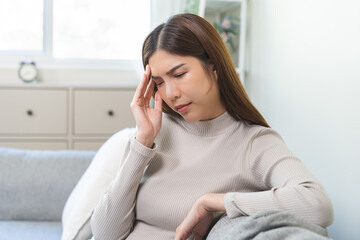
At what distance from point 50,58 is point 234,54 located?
5.01ft

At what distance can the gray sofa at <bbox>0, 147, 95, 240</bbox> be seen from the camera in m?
2.03

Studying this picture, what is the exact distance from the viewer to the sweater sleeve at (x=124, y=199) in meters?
1.26

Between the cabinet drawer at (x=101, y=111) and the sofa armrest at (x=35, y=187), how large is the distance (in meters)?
1.24

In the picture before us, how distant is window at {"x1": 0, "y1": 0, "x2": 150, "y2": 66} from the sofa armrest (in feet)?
6.17

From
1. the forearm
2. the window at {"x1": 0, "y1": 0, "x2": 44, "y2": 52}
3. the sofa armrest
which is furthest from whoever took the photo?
the window at {"x1": 0, "y1": 0, "x2": 44, "y2": 52}

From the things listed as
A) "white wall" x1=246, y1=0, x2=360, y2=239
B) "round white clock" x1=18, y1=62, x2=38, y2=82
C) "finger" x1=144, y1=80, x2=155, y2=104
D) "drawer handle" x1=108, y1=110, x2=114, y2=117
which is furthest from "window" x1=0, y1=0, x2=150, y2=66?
"finger" x1=144, y1=80, x2=155, y2=104

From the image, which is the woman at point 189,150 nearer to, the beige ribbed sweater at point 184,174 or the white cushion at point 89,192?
the beige ribbed sweater at point 184,174

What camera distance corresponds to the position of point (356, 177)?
164cm

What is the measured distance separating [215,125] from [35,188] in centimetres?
104

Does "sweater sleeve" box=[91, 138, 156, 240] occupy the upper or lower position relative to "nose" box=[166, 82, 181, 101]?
lower

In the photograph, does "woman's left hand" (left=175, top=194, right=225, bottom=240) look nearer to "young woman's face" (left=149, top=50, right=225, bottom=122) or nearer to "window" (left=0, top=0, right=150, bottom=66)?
"young woman's face" (left=149, top=50, right=225, bottom=122)

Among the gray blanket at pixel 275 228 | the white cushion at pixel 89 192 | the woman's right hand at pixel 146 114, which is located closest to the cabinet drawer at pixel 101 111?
the white cushion at pixel 89 192

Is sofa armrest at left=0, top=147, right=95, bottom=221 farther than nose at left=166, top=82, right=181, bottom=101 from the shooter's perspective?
Yes

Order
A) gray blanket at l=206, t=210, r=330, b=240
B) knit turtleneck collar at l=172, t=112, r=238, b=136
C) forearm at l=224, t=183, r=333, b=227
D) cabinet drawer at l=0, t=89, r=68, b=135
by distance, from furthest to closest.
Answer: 1. cabinet drawer at l=0, t=89, r=68, b=135
2. knit turtleneck collar at l=172, t=112, r=238, b=136
3. forearm at l=224, t=183, r=333, b=227
4. gray blanket at l=206, t=210, r=330, b=240
